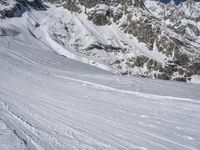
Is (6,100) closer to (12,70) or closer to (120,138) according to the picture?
(120,138)

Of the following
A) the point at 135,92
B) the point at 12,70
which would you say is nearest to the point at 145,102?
the point at 135,92

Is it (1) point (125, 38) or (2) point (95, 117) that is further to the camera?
(1) point (125, 38)

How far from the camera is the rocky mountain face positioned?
69438 mm

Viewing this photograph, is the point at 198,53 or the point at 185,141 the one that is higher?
the point at 198,53

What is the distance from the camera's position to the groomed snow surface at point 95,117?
6.31 metres

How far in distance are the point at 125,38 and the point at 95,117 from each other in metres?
74.4

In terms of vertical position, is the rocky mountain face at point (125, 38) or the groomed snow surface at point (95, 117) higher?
the rocky mountain face at point (125, 38)

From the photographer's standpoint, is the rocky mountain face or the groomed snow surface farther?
the rocky mountain face

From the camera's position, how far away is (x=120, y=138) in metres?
6.73

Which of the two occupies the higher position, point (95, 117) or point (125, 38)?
point (125, 38)

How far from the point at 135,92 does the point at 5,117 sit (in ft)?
20.3

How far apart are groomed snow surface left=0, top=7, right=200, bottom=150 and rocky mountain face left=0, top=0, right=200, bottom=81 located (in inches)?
2042

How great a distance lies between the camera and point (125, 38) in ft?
267

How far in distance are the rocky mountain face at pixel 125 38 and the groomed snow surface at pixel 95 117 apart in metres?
51.9
